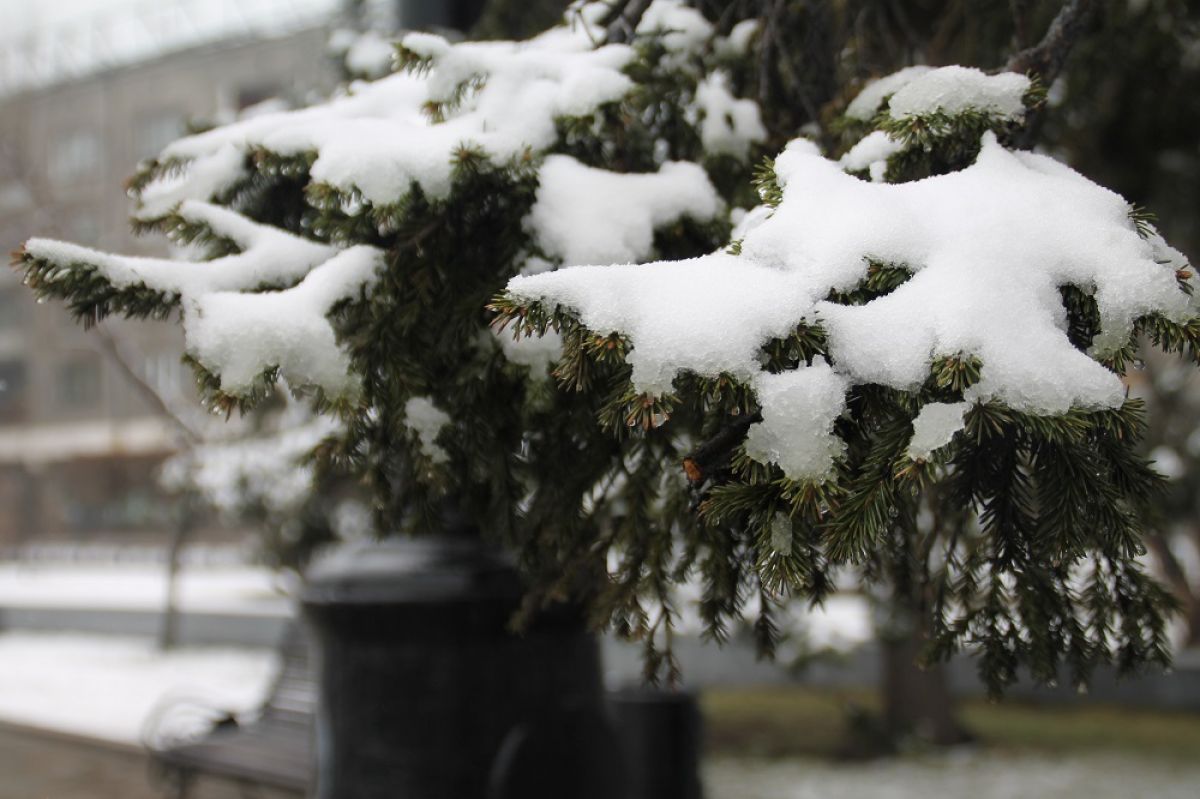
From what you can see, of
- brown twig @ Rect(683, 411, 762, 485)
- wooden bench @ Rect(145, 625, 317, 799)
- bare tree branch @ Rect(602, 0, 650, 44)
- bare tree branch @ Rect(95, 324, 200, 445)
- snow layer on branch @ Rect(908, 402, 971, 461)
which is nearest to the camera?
snow layer on branch @ Rect(908, 402, 971, 461)

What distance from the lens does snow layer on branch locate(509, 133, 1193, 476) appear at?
1442 mm

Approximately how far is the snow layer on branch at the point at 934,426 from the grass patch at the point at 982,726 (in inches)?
224

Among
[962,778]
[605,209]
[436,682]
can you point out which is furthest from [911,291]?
[962,778]

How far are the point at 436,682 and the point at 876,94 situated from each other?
1.85 m

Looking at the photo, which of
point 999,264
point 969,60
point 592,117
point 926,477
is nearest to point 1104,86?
point 969,60

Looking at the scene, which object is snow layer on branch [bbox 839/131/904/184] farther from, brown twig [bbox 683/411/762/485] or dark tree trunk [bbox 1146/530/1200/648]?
dark tree trunk [bbox 1146/530/1200/648]

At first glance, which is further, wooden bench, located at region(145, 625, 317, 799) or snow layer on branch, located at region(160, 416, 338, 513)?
snow layer on branch, located at region(160, 416, 338, 513)

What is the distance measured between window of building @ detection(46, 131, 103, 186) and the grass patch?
1179 inches

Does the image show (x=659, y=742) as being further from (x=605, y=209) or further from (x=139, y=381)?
(x=139, y=381)

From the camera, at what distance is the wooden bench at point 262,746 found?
195 inches

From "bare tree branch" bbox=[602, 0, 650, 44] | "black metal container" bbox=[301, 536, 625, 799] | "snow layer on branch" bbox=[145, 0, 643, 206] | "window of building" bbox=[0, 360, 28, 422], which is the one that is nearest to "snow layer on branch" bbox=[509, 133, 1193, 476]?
"snow layer on branch" bbox=[145, 0, 643, 206]

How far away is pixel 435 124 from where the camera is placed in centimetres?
231

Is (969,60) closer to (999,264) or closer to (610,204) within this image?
(610,204)

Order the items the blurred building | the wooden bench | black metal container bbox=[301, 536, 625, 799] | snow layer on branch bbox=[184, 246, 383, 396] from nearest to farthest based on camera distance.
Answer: snow layer on branch bbox=[184, 246, 383, 396], black metal container bbox=[301, 536, 625, 799], the wooden bench, the blurred building
